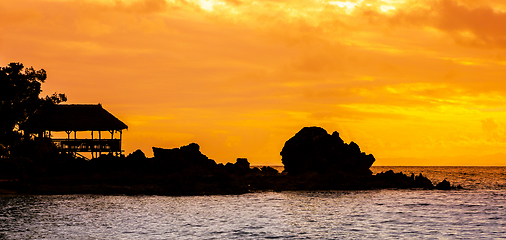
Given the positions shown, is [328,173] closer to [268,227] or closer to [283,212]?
[283,212]

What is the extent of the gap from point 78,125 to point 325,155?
3416cm

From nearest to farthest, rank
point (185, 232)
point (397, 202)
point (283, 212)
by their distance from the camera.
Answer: point (185, 232) → point (283, 212) → point (397, 202)

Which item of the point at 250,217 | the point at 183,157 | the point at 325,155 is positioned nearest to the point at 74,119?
the point at 183,157

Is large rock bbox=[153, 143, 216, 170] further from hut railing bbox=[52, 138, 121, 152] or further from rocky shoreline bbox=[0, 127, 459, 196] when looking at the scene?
hut railing bbox=[52, 138, 121, 152]

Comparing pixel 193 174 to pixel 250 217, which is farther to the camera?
pixel 193 174

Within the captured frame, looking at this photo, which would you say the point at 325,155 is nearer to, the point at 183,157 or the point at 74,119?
the point at 183,157

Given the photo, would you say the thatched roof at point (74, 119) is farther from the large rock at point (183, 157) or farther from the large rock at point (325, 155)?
the large rock at point (325, 155)

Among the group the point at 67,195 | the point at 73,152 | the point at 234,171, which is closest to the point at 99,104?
the point at 73,152

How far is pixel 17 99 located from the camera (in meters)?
68.5

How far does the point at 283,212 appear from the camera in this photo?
146ft

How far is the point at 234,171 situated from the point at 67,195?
103 feet

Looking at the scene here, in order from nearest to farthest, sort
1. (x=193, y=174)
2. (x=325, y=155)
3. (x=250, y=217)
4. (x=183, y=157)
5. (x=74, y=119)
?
(x=250, y=217), (x=193, y=174), (x=74, y=119), (x=183, y=157), (x=325, y=155)

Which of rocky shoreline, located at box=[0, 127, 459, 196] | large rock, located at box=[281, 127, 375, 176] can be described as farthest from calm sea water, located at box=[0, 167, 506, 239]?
large rock, located at box=[281, 127, 375, 176]

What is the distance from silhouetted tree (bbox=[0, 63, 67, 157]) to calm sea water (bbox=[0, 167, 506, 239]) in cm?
1352
